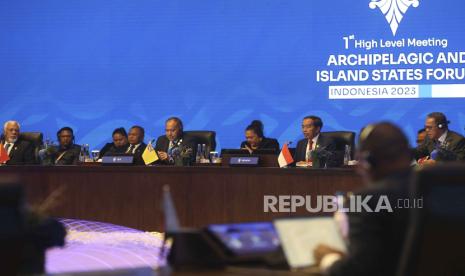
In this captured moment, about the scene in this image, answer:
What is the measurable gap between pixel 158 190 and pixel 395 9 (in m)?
3.77

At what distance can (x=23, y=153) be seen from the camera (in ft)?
26.2

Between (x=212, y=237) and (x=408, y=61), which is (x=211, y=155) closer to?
(x=408, y=61)

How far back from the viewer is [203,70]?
30.4 ft

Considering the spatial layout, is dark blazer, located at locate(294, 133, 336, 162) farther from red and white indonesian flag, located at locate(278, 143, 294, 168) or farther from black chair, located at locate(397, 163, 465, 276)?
black chair, located at locate(397, 163, 465, 276)

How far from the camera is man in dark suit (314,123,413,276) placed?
2039 mm

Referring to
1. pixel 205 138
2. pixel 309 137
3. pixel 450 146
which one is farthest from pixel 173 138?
pixel 450 146

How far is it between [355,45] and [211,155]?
2428 mm

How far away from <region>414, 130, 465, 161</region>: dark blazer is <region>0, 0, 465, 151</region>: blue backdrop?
1.06 m

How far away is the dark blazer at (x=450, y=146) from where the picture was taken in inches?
279

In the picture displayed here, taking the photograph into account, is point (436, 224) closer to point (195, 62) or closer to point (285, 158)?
point (285, 158)

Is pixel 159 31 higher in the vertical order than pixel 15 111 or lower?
higher

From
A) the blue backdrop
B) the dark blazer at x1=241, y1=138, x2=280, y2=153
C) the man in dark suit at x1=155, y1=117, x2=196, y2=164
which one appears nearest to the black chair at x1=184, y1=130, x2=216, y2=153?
the man in dark suit at x1=155, y1=117, x2=196, y2=164

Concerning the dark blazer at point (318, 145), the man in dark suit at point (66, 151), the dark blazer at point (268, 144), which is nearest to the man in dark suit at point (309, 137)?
the dark blazer at point (318, 145)

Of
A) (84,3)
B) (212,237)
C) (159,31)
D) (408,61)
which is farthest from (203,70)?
(212,237)
